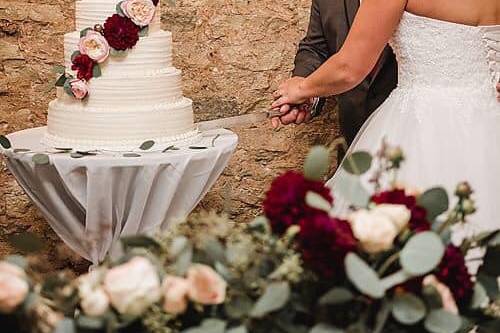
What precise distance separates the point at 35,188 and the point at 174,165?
0.45 meters

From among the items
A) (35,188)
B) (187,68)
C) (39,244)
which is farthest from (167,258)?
(187,68)

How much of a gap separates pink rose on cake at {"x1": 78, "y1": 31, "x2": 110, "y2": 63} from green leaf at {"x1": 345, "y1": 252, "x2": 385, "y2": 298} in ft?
6.07

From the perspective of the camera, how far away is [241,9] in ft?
12.5

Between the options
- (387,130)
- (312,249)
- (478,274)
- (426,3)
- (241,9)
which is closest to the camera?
(312,249)

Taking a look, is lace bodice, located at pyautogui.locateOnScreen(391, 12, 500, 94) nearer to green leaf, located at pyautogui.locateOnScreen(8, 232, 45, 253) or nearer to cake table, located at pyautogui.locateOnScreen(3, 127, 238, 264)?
cake table, located at pyautogui.locateOnScreen(3, 127, 238, 264)

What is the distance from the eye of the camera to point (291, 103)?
297cm

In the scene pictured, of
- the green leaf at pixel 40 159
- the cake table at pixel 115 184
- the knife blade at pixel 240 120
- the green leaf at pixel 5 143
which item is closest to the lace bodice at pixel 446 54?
the knife blade at pixel 240 120

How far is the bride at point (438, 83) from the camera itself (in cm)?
250

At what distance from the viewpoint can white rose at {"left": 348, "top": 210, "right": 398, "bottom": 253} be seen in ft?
3.82

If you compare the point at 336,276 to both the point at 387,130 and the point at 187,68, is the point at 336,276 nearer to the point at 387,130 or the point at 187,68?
the point at 387,130

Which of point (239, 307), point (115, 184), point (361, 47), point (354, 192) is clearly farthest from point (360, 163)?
point (115, 184)

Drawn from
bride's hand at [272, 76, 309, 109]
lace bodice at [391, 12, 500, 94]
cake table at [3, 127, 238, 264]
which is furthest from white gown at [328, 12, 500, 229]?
cake table at [3, 127, 238, 264]

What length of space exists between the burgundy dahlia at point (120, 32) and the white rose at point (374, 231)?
1.81m

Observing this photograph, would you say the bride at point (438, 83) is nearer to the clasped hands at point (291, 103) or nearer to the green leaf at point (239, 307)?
the clasped hands at point (291, 103)
